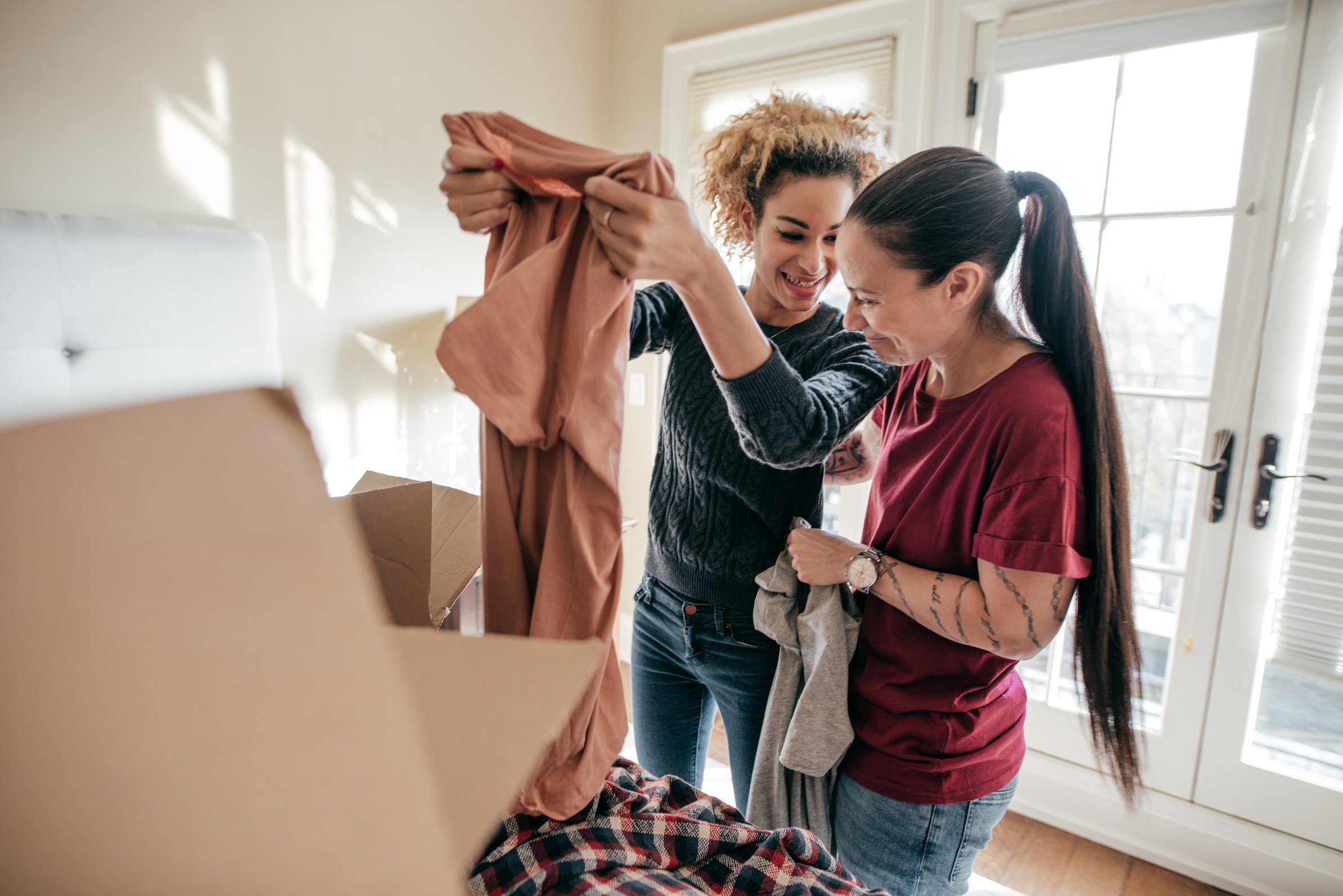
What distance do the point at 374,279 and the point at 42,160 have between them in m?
0.78

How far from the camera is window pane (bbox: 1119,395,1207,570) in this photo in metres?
1.84

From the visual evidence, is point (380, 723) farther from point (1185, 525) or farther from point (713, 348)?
point (1185, 525)

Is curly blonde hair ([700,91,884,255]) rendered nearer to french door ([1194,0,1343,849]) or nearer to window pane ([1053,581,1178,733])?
french door ([1194,0,1343,849])

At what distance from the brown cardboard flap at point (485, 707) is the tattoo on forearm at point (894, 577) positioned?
0.65 metres

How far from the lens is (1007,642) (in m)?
0.81

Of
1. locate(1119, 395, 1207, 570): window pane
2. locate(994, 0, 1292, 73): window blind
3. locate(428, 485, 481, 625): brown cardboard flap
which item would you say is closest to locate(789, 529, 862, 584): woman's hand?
locate(428, 485, 481, 625): brown cardboard flap

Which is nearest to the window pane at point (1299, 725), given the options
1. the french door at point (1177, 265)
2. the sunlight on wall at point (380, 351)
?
the french door at point (1177, 265)

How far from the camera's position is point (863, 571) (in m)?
0.89

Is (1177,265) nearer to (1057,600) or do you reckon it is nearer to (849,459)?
(849,459)

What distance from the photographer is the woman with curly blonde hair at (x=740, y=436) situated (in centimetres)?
99

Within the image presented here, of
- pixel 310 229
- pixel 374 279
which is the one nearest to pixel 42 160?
pixel 310 229

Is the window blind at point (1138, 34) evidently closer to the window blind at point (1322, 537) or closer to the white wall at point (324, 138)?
the window blind at point (1322, 537)

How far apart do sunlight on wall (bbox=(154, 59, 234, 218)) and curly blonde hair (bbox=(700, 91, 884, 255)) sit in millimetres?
1181

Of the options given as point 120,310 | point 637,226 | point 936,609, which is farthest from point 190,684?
point 120,310
